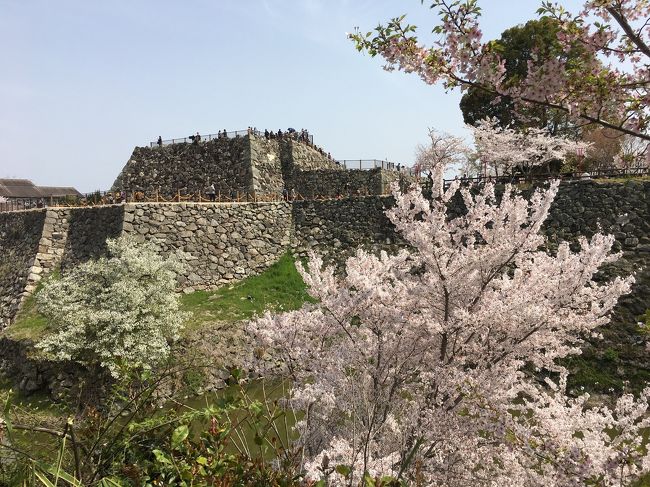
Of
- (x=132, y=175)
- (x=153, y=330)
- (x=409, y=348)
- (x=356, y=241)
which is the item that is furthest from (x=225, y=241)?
(x=409, y=348)

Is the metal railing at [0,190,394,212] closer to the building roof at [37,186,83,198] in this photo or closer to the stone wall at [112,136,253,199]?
the stone wall at [112,136,253,199]

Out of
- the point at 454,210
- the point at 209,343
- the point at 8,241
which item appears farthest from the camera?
the point at 8,241

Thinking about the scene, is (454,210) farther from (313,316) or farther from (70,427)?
(70,427)

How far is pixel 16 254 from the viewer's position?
23406 millimetres

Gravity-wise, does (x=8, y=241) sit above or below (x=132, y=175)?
below

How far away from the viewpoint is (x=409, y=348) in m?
6.79

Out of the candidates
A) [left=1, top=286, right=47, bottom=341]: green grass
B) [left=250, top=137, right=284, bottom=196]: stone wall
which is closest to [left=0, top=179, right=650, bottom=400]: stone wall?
[left=1, top=286, right=47, bottom=341]: green grass

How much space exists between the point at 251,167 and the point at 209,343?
599 inches

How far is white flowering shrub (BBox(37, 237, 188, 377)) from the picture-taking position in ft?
46.3

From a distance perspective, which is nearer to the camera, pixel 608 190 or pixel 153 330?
pixel 153 330

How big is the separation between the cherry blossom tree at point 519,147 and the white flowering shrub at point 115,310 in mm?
18288

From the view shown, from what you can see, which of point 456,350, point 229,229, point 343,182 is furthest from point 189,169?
point 456,350

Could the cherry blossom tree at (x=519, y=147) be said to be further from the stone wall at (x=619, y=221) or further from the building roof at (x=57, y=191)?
the building roof at (x=57, y=191)

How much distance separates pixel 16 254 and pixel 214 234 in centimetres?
1040
